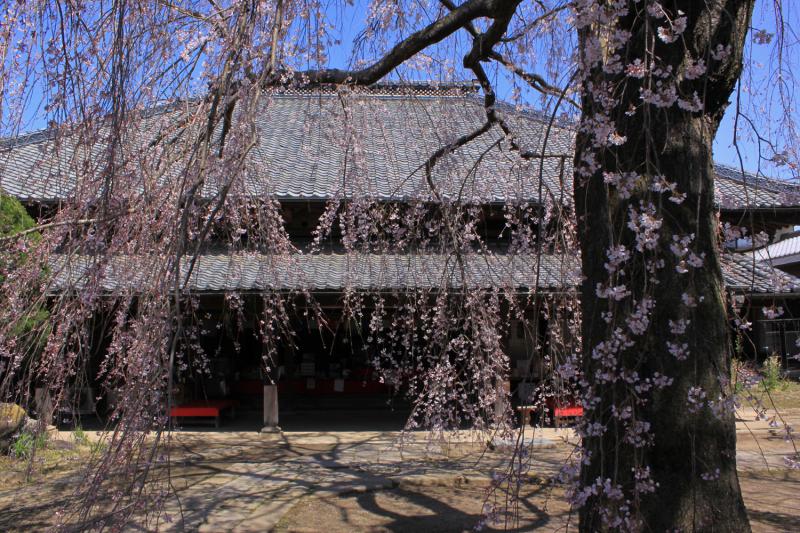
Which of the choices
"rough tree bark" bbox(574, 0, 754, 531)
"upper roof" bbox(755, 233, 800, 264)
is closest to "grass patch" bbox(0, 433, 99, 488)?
"rough tree bark" bbox(574, 0, 754, 531)

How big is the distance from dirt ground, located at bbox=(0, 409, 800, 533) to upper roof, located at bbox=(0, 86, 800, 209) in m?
2.25

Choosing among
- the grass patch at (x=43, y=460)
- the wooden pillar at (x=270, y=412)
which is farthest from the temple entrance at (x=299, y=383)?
the grass patch at (x=43, y=460)

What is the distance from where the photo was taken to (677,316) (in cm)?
299

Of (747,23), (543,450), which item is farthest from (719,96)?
(543,450)

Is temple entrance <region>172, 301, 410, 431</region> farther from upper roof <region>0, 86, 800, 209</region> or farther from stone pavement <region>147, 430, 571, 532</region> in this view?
upper roof <region>0, 86, 800, 209</region>

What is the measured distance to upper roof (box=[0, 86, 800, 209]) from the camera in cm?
384

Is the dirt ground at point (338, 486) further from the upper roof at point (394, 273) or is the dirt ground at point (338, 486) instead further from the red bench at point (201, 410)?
the upper roof at point (394, 273)

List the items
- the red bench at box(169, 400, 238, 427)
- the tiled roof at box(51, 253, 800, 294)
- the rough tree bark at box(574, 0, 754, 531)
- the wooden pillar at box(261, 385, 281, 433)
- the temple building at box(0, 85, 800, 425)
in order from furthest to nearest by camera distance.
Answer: the red bench at box(169, 400, 238, 427), the wooden pillar at box(261, 385, 281, 433), the tiled roof at box(51, 253, 800, 294), the temple building at box(0, 85, 800, 425), the rough tree bark at box(574, 0, 754, 531)

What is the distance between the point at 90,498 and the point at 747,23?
3.69 m

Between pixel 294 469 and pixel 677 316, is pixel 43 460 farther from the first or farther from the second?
pixel 677 316

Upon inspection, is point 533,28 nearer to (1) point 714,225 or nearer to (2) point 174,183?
(1) point 714,225

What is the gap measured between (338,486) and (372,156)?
6522 millimetres

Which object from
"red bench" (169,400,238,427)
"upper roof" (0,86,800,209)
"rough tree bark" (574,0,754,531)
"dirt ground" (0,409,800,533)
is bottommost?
"dirt ground" (0,409,800,533)

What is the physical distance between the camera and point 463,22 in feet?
13.5
